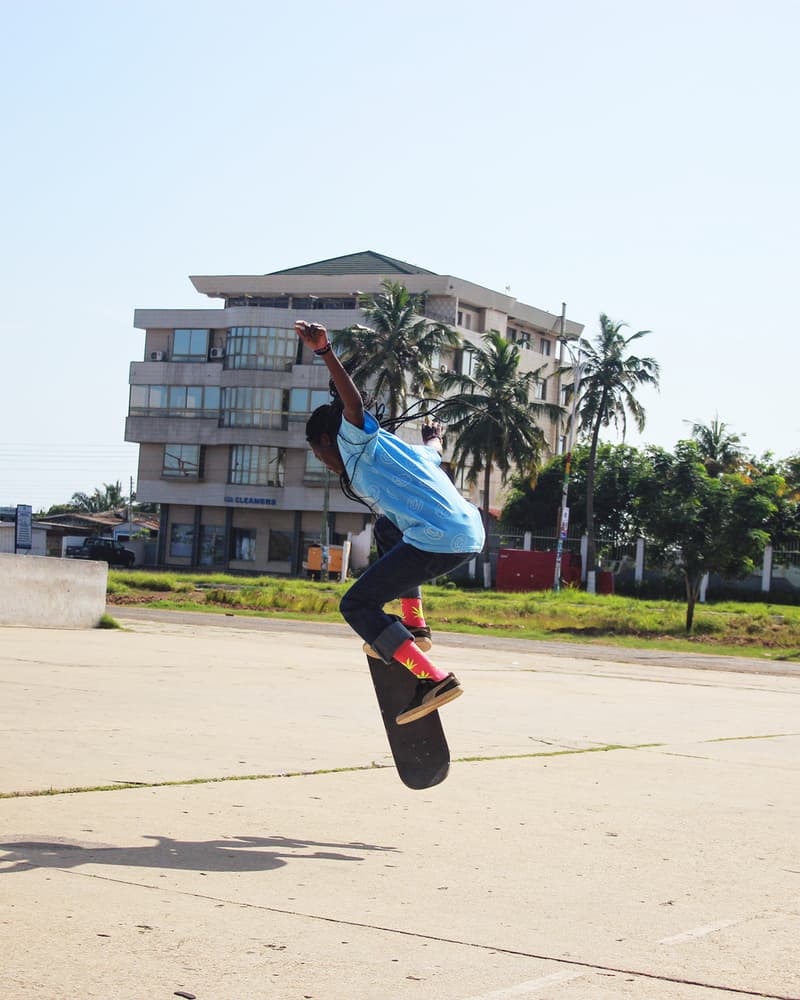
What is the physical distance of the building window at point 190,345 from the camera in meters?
77.4

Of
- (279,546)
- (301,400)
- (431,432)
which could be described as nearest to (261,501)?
(279,546)

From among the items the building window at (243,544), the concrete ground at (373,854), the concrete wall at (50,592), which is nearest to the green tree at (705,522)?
the concrete wall at (50,592)

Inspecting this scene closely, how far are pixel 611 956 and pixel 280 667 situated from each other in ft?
35.6

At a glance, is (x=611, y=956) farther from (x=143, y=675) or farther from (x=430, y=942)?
(x=143, y=675)

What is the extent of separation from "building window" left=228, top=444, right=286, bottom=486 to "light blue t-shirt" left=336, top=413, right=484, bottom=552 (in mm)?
69407

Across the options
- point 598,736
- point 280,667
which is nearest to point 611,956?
point 598,736

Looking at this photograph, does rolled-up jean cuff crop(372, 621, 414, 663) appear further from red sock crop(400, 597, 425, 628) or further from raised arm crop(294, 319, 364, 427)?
raised arm crop(294, 319, 364, 427)

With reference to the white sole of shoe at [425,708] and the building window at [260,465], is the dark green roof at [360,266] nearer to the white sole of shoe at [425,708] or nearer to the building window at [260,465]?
the building window at [260,465]

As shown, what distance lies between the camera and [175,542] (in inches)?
3063

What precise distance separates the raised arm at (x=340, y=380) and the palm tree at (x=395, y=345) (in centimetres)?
5327

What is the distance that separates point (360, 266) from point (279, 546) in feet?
63.6

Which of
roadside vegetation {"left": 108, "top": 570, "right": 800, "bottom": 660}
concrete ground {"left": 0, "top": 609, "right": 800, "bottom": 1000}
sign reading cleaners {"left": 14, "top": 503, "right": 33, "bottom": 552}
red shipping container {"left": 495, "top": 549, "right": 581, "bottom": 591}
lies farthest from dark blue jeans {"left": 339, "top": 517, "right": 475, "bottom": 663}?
red shipping container {"left": 495, "top": 549, "right": 581, "bottom": 591}

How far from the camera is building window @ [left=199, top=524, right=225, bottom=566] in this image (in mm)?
76562

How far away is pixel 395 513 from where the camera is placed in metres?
5.50
